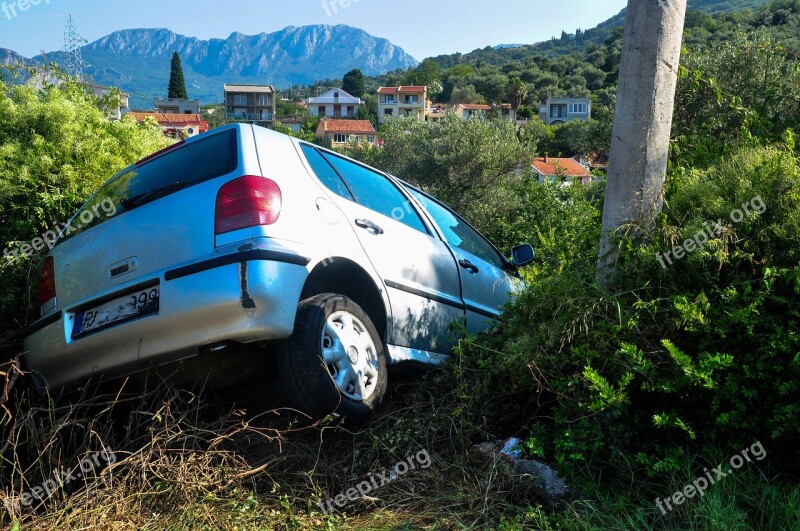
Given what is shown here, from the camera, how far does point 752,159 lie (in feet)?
11.3

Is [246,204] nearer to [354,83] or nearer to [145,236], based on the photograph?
[145,236]

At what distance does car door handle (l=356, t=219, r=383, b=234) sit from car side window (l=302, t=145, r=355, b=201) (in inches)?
6.8

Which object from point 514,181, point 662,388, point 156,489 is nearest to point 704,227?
point 662,388

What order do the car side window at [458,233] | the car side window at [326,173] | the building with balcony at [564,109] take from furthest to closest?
the building with balcony at [564,109]
the car side window at [458,233]
the car side window at [326,173]

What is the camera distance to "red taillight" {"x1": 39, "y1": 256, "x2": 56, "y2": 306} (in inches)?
141

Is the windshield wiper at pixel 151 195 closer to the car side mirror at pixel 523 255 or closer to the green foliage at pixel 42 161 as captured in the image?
the green foliage at pixel 42 161

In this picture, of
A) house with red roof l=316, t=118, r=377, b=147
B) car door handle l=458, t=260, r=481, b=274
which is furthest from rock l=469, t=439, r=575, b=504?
house with red roof l=316, t=118, r=377, b=147

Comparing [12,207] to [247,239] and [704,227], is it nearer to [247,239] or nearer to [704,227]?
[247,239]

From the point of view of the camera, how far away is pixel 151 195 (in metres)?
3.43

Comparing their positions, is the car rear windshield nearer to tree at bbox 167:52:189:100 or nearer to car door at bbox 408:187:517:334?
car door at bbox 408:187:517:334

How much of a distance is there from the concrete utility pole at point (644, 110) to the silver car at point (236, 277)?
1.38m

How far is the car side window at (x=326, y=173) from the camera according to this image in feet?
12.5

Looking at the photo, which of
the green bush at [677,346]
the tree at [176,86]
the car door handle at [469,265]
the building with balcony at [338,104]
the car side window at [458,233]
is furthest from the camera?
the building with balcony at [338,104]

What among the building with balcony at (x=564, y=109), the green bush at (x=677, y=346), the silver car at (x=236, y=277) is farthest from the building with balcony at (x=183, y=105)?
the green bush at (x=677, y=346)
